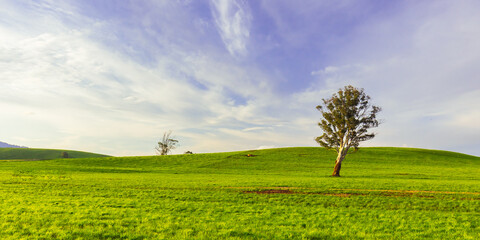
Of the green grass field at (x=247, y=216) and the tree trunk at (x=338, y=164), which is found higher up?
the tree trunk at (x=338, y=164)

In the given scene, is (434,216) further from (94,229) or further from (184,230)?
(94,229)

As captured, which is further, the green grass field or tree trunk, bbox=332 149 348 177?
tree trunk, bbox=332 149 348 177

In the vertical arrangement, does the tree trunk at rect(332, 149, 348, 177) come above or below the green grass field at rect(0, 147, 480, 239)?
above

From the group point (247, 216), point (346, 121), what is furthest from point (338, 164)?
point (247, 216)

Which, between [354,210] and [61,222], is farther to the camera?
[354,210]

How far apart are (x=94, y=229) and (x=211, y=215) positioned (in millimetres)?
6285

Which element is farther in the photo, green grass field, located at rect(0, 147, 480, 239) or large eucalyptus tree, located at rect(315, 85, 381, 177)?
large eucalyptus tree, located at rect(315, 85, 381, 177)

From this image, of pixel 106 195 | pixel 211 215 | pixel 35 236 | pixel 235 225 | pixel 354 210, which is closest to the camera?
pixel 35 236

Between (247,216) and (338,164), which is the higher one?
(338,164)

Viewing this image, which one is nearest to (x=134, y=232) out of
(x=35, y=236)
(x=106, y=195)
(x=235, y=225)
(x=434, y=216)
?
(x=35, y=236)

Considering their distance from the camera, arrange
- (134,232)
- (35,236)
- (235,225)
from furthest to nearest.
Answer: (235,225), (134,232), (35,236)

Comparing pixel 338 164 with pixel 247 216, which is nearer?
pixel 247 216

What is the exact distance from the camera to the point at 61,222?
13.6m

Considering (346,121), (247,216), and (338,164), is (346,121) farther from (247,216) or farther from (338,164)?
(247,216)
